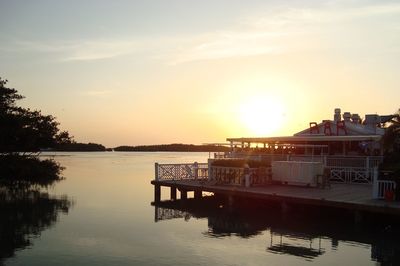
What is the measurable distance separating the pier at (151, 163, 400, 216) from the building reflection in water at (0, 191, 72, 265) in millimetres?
6386

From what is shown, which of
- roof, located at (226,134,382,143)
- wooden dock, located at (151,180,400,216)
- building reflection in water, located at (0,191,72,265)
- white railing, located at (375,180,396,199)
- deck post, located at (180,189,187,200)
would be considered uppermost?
roof, located at (226,134,382,143)

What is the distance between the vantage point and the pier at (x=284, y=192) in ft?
59.2

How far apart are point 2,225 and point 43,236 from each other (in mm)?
3468

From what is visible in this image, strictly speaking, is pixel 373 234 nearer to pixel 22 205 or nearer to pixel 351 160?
pixel 351 160

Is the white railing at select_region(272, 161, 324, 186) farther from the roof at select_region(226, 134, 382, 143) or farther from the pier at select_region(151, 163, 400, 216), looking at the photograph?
the roof at select_region(226, 134, 382, 143)

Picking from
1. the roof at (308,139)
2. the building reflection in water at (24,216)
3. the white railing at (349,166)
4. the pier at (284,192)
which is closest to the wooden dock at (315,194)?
the pier at (284,192)

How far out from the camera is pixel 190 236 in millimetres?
18031

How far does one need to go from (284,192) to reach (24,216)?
40.9 ft

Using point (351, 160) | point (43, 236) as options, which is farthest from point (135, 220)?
point (351, 160)

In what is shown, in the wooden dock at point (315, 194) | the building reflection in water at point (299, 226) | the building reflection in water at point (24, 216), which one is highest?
the wooden dock at point (315, 194)

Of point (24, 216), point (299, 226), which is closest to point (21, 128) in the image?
point (24, 216)

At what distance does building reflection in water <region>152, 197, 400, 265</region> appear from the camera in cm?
1590

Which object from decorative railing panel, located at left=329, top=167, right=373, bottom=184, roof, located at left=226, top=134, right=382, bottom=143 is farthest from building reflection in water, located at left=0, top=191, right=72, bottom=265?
decorative railing panel, located at left=329, top=167, right=373, bottom=184

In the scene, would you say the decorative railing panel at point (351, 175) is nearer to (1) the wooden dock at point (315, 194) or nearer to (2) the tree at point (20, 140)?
(1) the wooden dock at point (315, 194)
